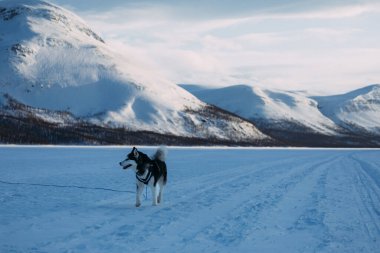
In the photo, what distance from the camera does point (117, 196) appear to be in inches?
593

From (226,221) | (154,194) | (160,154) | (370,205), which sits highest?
(160,154)

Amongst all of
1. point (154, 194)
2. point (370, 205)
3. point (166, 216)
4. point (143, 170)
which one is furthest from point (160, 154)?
point (370, 205)

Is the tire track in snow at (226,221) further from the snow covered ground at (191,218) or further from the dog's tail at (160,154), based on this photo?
the dog's tail at (160,154)

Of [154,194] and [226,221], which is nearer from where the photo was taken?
[226,221]

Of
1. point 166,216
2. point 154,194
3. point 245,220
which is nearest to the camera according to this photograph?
point 245,220

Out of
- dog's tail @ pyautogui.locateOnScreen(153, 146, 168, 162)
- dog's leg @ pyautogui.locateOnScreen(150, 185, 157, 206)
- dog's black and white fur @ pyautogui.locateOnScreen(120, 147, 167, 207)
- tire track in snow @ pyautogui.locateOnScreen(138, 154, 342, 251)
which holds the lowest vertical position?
tire track in snow @ pyautogui.locateOnScreen(138, 154, 342, 251)

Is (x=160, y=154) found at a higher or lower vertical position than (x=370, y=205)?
higher

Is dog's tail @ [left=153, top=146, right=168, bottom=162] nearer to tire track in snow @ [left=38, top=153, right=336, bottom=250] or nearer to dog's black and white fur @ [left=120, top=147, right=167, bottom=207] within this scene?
dog's black and white fur @ [left=120, top=147, right=167, bottom=207]

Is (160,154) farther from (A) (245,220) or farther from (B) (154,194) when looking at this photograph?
(A) (245,220)

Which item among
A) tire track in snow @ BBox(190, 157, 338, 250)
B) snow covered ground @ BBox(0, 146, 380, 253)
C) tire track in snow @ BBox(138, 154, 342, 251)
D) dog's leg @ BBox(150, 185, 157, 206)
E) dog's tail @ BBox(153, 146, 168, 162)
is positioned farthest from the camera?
dog's tail @ BBox(153, 146, 168, 162)

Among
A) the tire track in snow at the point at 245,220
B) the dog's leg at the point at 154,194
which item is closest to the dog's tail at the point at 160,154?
the dog's leg at the point at 154,194

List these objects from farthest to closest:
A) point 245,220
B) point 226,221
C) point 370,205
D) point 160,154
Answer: point 160,154 < point 370,205 < point 245,220 < point 226,221

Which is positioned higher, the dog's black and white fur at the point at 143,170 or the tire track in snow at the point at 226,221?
the dog's black and white fur at the point at 143,170

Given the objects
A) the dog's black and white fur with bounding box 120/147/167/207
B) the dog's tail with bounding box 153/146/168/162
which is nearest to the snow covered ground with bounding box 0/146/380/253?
the dog's black and white fur with bounding box 120/147/167/207
